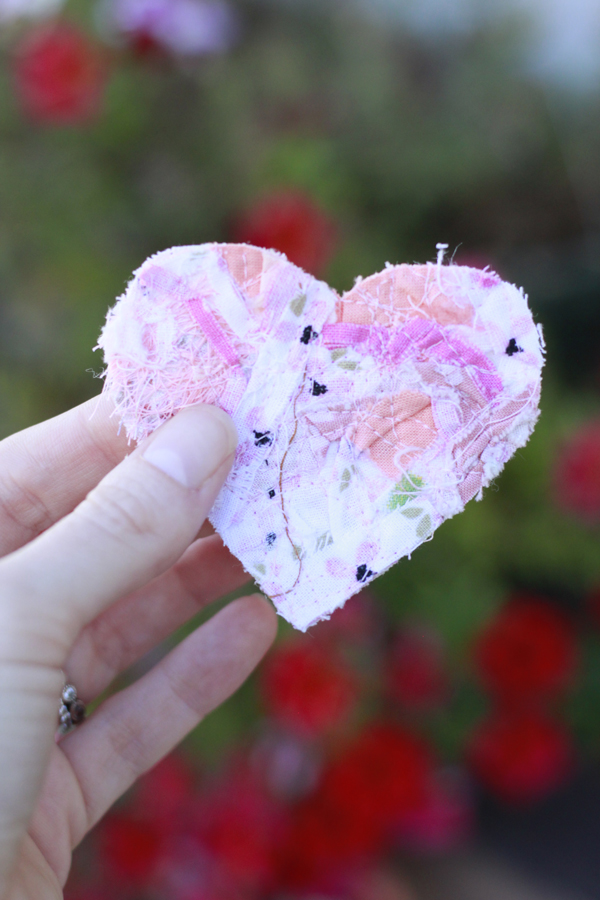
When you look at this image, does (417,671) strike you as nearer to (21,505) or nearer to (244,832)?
(244,832)

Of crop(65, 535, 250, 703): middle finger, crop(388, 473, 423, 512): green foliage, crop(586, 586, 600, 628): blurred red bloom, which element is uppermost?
crop(388, 473, 423, 512): green foliage

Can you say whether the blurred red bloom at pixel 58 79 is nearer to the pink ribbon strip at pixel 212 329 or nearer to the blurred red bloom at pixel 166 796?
the pink ribbon strip at pixel 212 329

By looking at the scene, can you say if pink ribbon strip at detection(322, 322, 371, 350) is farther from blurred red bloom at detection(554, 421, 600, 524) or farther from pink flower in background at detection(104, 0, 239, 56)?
pink flower in background at detection(104, 0, 239, 56)

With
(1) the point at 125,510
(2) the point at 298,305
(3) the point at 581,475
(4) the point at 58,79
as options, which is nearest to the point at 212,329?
(2) the point at 298,305

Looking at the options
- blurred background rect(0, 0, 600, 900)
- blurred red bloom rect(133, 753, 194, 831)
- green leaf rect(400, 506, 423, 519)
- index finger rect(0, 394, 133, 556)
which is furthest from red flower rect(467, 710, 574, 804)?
index finger rect(0, 394, 133, 556)

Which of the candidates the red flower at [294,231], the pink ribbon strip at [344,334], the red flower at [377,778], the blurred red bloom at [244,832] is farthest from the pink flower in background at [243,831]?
the red flower at [294,231]

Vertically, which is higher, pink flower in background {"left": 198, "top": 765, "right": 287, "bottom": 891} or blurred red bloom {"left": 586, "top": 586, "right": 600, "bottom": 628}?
pink flower in background {"left": 198, "top": 765, "right": 287, "bottom": 891}
